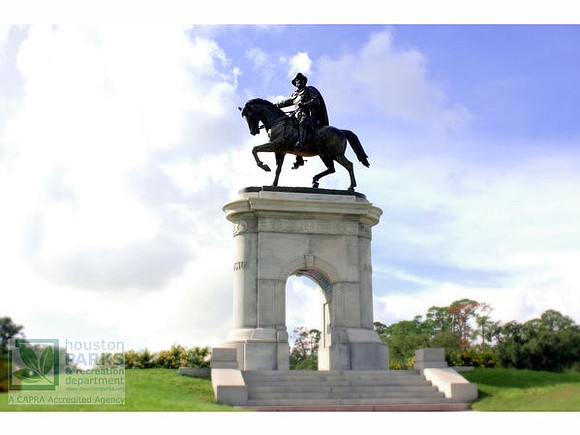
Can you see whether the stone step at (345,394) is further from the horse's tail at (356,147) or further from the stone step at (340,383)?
the horse's tail at (356,147)

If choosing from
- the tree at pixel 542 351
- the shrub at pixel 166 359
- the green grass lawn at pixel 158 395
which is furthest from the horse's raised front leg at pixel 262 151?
the tree at pixel 542 351

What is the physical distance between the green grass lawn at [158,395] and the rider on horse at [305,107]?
9.93m

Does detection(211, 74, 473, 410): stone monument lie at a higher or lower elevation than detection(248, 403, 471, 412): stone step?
higher

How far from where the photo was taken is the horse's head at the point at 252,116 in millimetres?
26500

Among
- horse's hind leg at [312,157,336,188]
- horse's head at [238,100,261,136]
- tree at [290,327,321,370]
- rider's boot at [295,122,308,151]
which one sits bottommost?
tree at [290,327,321,370]

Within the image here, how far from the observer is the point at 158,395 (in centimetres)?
1833

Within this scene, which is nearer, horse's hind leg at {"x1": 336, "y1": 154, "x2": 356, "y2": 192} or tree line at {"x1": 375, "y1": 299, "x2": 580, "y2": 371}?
horse's hind leg at {"x1": 336, "y1": 154, "x2": 356, "y2": 192}

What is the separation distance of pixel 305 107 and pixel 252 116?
6.77 feet

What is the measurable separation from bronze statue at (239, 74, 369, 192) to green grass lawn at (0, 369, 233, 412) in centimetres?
866

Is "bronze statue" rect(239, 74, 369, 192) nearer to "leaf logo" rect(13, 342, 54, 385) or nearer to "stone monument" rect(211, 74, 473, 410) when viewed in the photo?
"stone monument" rect(211, 74, 473, 410)

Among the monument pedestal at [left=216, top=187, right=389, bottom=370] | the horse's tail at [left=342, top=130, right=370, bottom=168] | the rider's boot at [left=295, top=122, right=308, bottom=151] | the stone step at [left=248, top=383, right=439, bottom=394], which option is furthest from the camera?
the horse's tail at [left=342, top=130, right=370, bottom=168]

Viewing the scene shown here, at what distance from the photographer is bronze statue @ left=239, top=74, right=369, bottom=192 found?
86.6 feet

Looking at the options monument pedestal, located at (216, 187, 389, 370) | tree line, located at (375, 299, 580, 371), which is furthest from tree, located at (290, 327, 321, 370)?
monument pedestal, located at (216, 187, 389, 370)

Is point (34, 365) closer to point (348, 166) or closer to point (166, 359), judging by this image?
point (166, 359)
